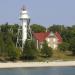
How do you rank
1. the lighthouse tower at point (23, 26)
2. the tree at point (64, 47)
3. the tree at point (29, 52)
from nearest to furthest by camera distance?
1. the tree at point (29, 52)
2. the lighthouse tower at point (23, 26)
3. the tree at point (64, 47)

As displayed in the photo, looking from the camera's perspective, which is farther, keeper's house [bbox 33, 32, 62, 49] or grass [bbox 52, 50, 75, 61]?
keeper's house [bbox 33, 32, 62, 49]

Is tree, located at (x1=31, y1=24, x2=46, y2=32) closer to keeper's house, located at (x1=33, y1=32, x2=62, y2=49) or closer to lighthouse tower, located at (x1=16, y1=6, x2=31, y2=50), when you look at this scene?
keeper's house, located at (x1=33, y1=32, x2=62, y2=49)

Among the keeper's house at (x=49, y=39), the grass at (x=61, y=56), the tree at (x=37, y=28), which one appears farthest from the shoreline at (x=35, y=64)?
the tree at (x=37, y=28)

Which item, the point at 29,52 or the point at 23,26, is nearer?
the point at 29,52

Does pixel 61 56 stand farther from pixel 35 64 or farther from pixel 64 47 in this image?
pixel 64 47

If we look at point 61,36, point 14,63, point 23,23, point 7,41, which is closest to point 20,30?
point 23,23

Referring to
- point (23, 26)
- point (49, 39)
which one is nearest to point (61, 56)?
point (23, 26)

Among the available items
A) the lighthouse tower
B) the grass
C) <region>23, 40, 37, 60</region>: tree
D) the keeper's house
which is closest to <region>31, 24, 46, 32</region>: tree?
the keeper's house

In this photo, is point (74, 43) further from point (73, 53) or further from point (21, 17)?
point (21, 17)

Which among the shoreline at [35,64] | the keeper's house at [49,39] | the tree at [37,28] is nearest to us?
the shoreline at [35,64]

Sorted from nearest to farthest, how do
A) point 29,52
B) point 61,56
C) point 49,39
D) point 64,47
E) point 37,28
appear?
point 29,52 → point 61,56 → point 64,47 → point 49,39 → point 37,28

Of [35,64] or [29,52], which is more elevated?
[29,52]

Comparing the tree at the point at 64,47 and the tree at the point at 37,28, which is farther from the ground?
the tree at the point at 37,28

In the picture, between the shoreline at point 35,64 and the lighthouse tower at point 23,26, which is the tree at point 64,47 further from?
the shoreline at point 35,64
